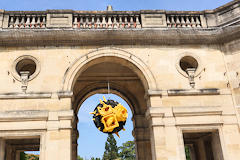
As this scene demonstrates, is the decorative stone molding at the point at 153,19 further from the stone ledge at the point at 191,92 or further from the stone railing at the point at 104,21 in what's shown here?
the stone ledge at the point at 191,92

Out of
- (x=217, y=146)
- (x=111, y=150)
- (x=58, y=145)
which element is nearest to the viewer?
(x=58, y=145)

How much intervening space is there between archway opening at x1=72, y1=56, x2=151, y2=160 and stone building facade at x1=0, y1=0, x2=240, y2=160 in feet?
8.82

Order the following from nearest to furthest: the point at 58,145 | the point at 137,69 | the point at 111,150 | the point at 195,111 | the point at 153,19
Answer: the point at 58,145 < the point at 195,111 < the point at 137,69 < the point at 153,19 < the point at 111,150

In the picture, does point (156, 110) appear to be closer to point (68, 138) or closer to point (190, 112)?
point (190, 112)

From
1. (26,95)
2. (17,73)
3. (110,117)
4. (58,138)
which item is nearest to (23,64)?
(17,73)

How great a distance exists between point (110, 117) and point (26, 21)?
5414 mm

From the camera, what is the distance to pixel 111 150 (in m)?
50.4

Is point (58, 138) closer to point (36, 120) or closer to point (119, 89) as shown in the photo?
point (36, 120)

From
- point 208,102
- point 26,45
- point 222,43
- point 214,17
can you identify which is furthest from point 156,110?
point 26,45

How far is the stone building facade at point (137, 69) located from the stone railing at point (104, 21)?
43 mm

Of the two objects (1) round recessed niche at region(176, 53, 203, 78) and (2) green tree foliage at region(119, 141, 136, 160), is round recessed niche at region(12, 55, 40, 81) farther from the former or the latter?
(2) green tree foliage at region(119, 141, 136, 160)

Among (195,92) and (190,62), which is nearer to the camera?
(195,92)

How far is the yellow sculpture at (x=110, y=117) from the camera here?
390 inches

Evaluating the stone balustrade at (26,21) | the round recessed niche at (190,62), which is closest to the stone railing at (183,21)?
the round recessed niche at (190,62)
